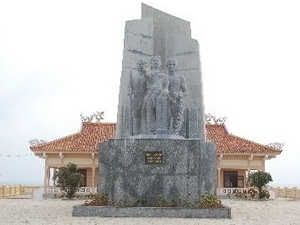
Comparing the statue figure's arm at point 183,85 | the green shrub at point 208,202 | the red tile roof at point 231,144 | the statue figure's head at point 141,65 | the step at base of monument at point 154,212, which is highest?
the statue figure's head at point 141,65

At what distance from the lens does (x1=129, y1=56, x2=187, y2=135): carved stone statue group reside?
1170 centimetres

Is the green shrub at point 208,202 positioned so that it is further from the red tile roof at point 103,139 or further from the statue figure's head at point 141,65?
the red tile roof at point 103,139

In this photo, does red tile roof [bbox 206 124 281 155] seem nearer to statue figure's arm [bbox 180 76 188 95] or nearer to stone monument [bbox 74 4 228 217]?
stone monument [bbox 74 4 228 217]

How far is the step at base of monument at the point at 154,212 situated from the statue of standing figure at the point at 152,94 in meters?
2.30

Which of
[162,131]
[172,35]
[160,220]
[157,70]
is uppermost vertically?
[172,35]

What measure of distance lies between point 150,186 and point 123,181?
0.65 meters

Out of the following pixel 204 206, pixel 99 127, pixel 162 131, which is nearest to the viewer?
pixel 204 206

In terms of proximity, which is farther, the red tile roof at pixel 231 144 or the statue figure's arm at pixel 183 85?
the red tile roof at pixel 231 144

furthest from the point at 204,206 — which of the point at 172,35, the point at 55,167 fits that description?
the point at 55,167

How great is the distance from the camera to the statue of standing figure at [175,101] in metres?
11.9

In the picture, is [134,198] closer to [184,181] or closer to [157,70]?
[184,181]

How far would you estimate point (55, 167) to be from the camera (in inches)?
1070

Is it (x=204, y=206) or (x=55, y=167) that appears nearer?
(x=204, y=206)

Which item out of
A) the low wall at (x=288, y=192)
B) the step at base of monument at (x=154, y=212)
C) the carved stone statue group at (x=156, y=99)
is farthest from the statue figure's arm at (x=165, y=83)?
the low wall at (x=288, y=192)
